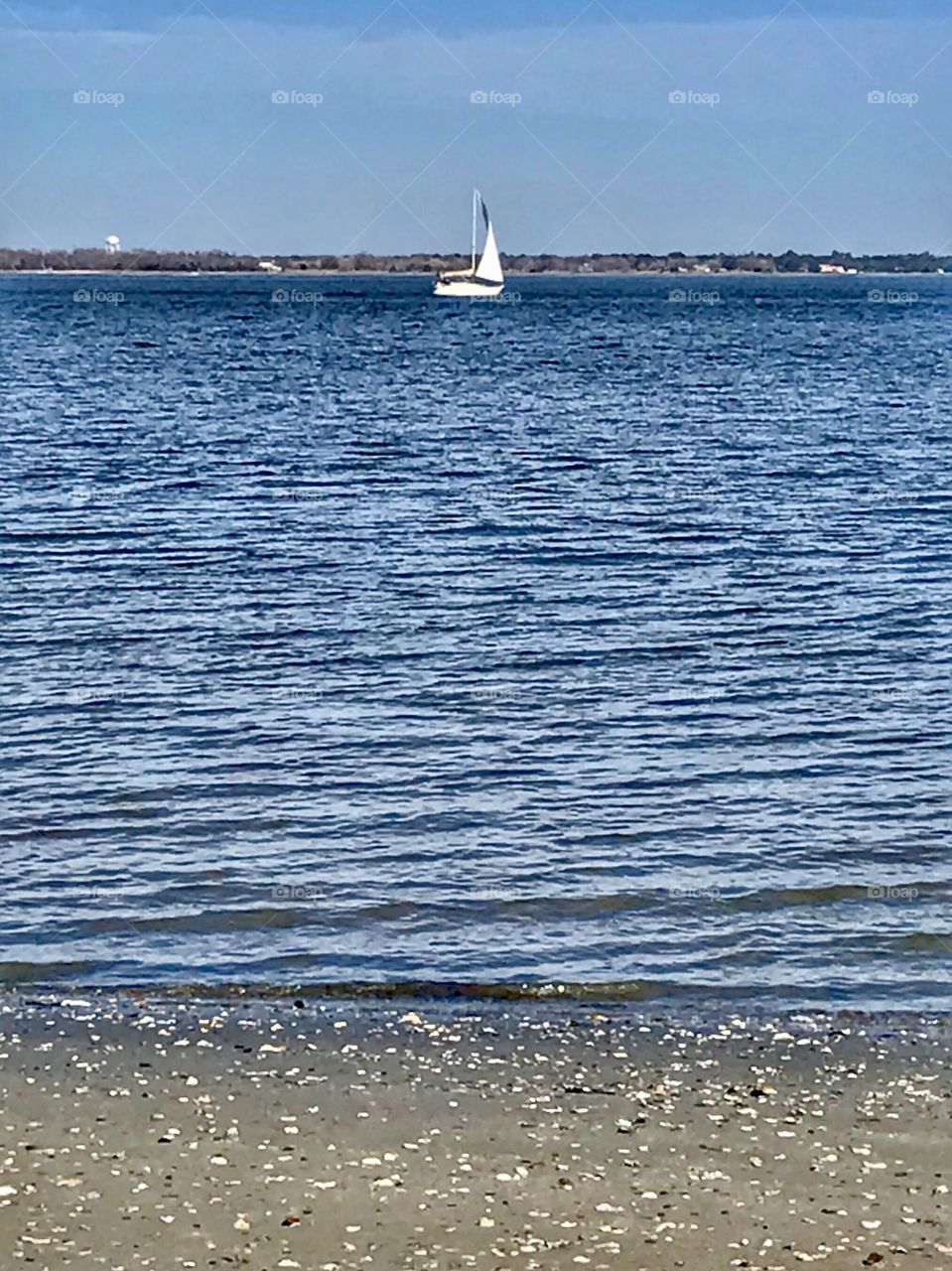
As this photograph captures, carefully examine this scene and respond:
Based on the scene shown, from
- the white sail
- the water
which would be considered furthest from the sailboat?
the water

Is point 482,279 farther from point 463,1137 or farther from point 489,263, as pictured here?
point 463,1137

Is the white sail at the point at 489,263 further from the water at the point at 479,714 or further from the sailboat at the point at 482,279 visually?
the water at the point at 479,714

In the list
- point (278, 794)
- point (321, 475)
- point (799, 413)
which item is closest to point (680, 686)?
point (278, 794)

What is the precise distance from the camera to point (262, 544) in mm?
25734

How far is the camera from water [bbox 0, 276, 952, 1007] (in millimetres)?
11141

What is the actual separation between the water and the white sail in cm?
12223

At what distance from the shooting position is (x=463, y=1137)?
27.0ft

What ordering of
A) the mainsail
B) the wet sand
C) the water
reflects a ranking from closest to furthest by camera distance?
the wet sand
the water
the mainsail

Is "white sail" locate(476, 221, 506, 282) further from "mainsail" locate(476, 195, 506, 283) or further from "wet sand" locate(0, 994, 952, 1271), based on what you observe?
"wet sand" locate(0, 994, 952, 1271)

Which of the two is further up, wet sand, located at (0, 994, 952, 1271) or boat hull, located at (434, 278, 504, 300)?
boat hull, located at (434, 278, 504, 300)

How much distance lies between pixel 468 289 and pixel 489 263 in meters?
6.16

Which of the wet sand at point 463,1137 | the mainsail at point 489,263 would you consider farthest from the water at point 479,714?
the mainsail at point 489,263

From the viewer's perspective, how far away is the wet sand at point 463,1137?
726cm

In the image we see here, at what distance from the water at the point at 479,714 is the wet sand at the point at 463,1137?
32.2 inches
